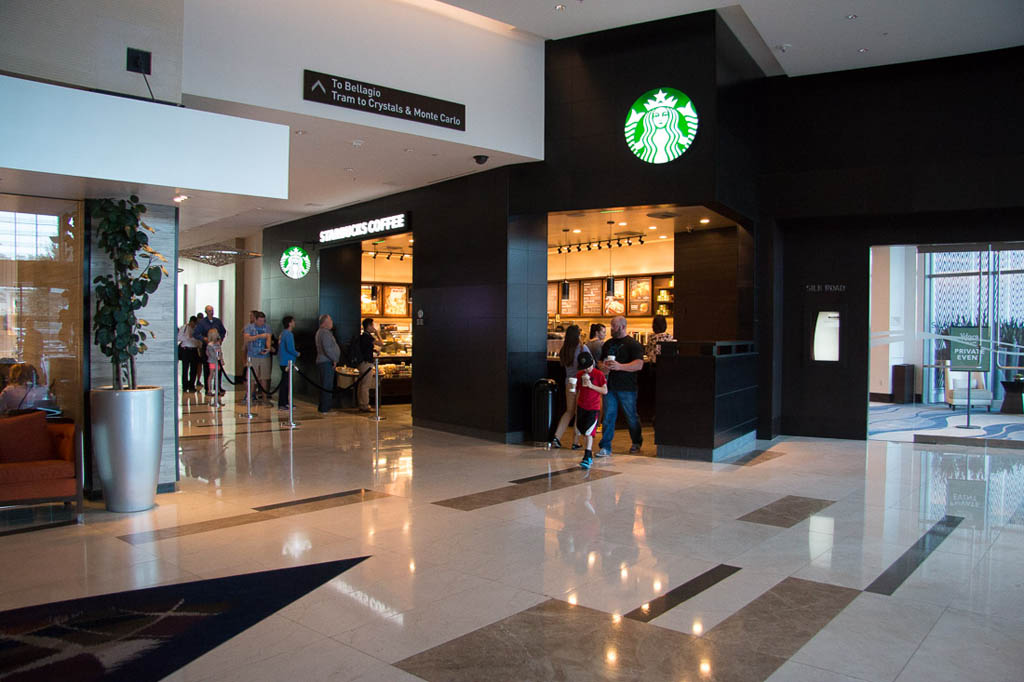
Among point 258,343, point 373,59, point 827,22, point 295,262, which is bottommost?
point 258,343

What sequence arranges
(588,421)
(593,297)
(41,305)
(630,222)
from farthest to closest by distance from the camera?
(593,297) < (630,222) < (588,421) < (41,305)

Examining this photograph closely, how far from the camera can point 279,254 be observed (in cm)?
1523

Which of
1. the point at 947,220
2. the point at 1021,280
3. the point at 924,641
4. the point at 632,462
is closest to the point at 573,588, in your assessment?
the point at 924,641

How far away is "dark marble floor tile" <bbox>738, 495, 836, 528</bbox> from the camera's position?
5.56 m

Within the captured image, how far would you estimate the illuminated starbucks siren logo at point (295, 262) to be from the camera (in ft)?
46.7

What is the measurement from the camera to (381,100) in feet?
25.3

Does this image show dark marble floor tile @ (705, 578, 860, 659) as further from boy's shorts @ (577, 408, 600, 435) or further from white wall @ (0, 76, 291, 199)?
white wall @ (0, 76, 291, 199)

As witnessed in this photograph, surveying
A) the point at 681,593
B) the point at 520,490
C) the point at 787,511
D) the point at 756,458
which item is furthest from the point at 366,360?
the point at 681,593

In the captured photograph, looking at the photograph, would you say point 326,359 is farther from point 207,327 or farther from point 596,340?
point 596,340

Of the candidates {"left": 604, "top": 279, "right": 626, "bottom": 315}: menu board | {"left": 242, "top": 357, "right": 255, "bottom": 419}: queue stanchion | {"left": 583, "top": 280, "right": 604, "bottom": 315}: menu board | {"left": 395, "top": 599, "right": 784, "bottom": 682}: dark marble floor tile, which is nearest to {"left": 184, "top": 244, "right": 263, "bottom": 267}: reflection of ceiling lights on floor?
{"left": 242, "top": 357, "right": 255, "bottom": 419}: queue stanchion

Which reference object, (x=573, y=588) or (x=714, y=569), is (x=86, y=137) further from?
(x=714, y=569)

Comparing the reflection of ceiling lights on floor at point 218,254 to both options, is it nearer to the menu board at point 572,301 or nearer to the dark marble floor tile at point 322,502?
the menu board at point 572,301

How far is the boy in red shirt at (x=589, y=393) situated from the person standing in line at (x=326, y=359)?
602 centimetres

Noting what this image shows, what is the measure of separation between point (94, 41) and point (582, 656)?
559 cm
